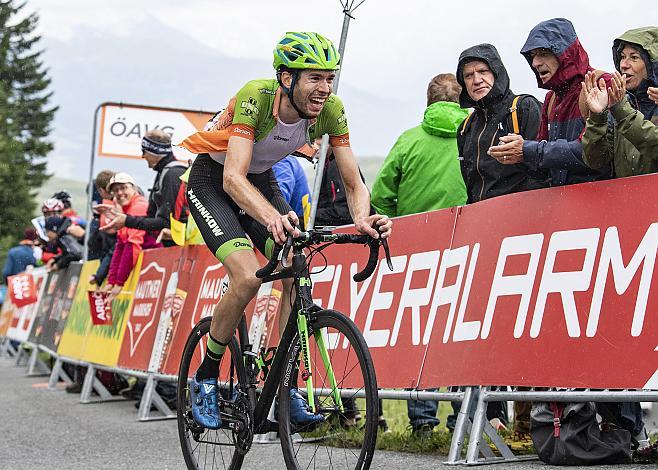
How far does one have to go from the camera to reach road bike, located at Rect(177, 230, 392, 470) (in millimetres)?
5000

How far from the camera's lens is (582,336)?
583 cm

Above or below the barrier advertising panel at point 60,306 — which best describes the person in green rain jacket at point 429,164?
above

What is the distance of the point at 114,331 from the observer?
41.8 ft

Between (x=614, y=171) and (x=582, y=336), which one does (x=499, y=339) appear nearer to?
(x=582, y=336)

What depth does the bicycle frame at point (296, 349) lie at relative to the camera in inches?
207

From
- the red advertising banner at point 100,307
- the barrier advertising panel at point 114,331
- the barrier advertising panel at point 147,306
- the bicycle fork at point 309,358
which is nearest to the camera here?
the bicycle fork at point 309,358

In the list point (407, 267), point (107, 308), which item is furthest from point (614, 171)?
point (107, 308)

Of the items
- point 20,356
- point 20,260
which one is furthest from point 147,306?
point 20,260

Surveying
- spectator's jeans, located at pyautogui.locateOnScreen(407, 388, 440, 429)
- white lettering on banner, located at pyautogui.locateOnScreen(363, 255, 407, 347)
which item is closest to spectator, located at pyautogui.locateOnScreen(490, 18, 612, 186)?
white lettering on banner, located at pyautogui.locateOnScreen(363, 255, 407, 347)

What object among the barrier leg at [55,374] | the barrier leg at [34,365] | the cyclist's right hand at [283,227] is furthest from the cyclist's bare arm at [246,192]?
the barrier leg at [34,365]

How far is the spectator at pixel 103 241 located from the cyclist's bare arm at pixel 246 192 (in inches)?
300

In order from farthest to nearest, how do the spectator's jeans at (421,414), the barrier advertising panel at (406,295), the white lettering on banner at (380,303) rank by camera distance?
the spectator's jeans at (421,414) → the white lettering on banner at (380,303) → the barrier advertising panel at (406,295)

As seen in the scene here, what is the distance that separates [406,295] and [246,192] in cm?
183

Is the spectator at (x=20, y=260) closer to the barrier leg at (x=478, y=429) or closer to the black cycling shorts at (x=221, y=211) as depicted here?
the black cycling shorts at (x=221, y=211)
